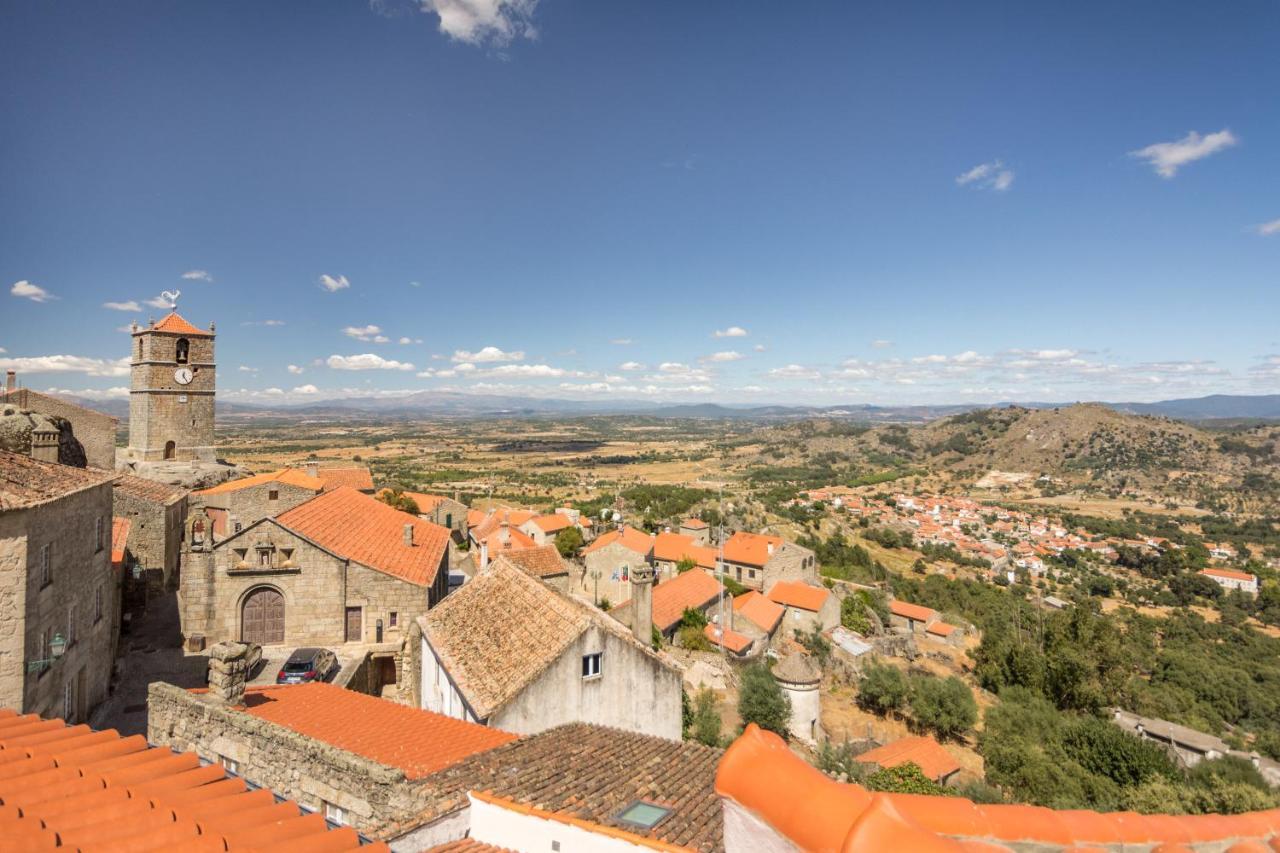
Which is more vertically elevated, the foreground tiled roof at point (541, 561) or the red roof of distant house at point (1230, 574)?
the foreground tiled roof at point (541, 561)

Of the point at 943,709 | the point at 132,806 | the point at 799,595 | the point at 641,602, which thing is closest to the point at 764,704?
the point at 943,709

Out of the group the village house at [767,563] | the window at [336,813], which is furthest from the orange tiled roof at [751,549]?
the window at [336,813]

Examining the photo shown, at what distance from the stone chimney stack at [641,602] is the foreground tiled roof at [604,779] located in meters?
5.05

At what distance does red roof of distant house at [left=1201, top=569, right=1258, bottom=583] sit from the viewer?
7512 cm

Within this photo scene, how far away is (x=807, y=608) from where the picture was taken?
4341 centimetres

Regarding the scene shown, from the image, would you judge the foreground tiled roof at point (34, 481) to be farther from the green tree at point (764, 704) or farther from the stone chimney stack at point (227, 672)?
the green tree at point (764, 704)

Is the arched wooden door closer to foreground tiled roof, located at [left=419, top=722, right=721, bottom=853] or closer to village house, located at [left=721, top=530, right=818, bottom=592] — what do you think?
foreground tiled roof, located at [left=419, top=722, right=721, bottom=853]

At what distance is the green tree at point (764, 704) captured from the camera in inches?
958

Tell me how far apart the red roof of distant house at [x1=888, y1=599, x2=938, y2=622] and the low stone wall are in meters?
50.6

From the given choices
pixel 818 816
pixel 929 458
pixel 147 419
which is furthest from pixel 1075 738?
pixel 929 458

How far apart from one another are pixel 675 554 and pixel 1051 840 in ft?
167

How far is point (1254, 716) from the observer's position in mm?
41344

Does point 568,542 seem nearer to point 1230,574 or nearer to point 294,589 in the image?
point 294,589

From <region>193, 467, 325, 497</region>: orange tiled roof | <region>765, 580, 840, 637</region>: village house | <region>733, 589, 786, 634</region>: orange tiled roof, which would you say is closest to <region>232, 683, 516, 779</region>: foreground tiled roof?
<region>193, 467, 325, 497</region>: orange tiled roof
